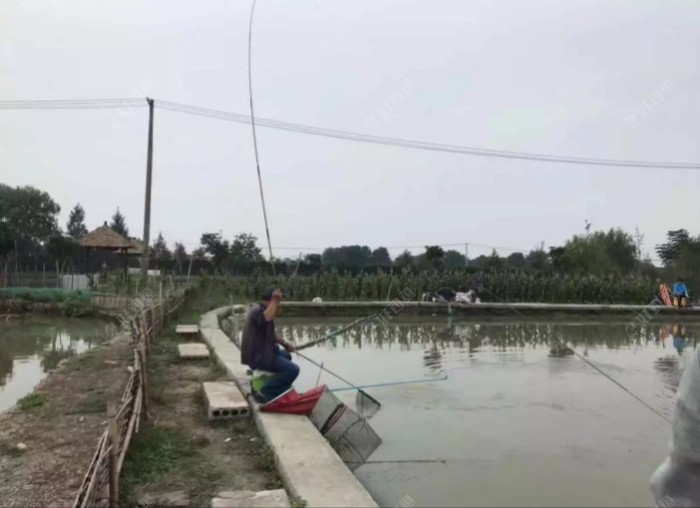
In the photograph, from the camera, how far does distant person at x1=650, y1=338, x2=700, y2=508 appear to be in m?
1.06

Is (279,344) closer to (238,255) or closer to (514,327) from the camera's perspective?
(514,327)

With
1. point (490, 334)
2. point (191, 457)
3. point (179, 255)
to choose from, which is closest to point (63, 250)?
point (179, 255)

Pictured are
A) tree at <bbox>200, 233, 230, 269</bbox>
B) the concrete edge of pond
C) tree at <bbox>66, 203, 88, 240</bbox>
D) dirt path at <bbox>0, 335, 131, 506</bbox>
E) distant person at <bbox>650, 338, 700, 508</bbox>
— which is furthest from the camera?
tree at <bbox>66, 203, 88, 240</bbox>

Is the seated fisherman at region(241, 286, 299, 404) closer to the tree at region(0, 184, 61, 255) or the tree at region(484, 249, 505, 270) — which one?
the tree at region(484, 249, 505, 270)

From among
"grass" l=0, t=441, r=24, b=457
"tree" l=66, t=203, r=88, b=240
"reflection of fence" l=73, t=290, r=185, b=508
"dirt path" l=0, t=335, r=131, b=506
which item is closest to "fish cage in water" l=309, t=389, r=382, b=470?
"reflection of fence" l=73, t=290, r=185, b=508

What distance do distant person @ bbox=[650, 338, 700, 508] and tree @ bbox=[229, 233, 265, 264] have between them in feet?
93.0

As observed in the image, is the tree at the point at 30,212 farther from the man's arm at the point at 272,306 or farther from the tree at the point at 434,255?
the man's arm at the point at 272,306

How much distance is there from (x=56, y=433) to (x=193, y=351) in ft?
12.6

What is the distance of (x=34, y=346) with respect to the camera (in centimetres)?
1345

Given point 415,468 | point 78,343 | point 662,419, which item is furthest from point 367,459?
point 78,343

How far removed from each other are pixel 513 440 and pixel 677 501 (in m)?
5.24

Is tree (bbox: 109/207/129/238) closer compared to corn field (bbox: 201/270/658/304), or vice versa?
corn field (bbox: 201/270/658/304)

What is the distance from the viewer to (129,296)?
57.4 ft

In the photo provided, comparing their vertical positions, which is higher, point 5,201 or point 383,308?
point 5,201
